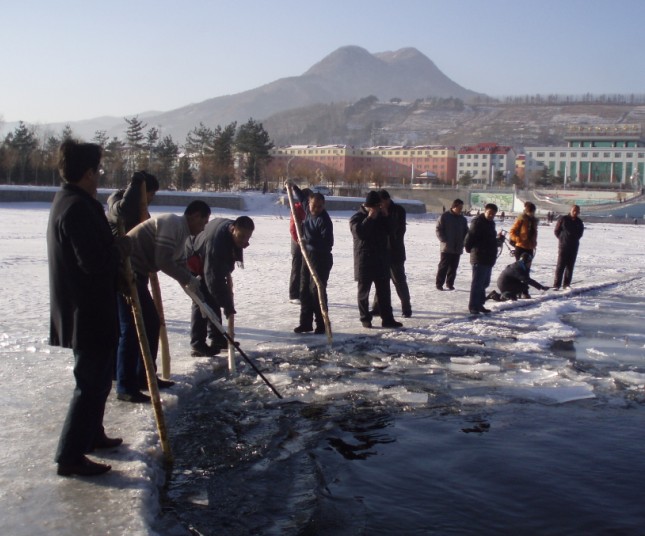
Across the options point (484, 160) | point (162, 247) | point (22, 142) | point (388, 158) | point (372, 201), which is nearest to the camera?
point (162, 247)

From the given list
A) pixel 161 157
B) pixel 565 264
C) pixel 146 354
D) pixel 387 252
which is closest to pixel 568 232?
pixel 565 264

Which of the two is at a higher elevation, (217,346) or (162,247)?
(162,247)

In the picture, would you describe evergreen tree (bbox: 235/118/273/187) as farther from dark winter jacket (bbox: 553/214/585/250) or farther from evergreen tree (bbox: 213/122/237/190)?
dark winter jacket (bbox: 553/214/585/250)

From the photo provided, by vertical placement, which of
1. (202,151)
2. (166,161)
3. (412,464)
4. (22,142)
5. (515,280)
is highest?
(202,151)

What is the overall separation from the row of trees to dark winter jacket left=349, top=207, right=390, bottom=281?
61.8 metres

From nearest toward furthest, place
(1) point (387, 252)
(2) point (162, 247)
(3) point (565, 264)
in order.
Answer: (2) point (162, 247) < (1) point (387, 252) < (3) point (565, 264)

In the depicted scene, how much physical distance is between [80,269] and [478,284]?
7.83 meters

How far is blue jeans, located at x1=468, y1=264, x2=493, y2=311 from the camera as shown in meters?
11.2

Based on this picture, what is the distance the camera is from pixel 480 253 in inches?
441

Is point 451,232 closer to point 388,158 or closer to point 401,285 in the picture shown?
point 401,285

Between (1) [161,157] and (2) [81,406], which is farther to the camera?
(1) [161,157]

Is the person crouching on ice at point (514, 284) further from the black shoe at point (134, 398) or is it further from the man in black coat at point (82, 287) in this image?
the man in black coat at point (82, 287)

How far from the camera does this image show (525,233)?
1419cm

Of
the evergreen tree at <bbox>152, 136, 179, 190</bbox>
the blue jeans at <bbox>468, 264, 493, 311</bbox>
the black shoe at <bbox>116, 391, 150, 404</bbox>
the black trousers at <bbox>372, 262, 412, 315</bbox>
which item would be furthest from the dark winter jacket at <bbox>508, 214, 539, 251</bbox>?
the evergreen tree at <bbox>152, 136, 179, 190</bbox>
